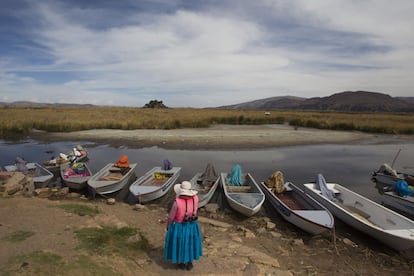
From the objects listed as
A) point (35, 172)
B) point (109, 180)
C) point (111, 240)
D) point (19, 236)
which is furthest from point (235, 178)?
point (35, 172)

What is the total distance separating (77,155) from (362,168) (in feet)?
73.2

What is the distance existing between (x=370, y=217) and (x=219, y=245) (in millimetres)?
6791

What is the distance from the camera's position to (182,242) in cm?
601

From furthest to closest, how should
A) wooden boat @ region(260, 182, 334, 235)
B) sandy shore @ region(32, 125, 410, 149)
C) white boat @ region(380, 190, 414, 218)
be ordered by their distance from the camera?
sandy shore @ region(32, 125, 410, 149), white boat @ region(380, 190, 414, 218), wooden boat @ region(260, 182, 334, 235)

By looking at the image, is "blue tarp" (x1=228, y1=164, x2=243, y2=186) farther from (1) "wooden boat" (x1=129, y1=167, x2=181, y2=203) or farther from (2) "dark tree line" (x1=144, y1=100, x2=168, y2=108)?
(2) "dark tree line" (x1=144, y1=100, x2=168, y2=108)

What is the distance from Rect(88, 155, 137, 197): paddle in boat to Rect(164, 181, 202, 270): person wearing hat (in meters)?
8.14

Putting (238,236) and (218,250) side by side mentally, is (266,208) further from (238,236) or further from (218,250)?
(218,250)

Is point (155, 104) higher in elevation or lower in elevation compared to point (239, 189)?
higher

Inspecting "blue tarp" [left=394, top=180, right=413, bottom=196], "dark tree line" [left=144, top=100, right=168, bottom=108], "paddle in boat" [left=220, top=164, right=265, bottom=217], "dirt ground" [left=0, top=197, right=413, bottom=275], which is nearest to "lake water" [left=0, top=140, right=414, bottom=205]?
"blue tarp" [left=394, top=180, right=413, bottom=196]

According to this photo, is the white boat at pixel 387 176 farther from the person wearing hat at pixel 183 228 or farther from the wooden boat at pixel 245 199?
the person wearing hat at pixel 183 228

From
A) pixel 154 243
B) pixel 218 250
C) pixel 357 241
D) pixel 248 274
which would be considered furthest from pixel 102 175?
pixel 357 241

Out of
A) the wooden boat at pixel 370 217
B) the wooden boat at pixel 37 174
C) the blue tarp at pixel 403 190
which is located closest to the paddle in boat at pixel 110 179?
the wooden boat at pixel 37 174

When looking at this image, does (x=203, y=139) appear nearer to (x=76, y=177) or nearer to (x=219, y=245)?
(x=76, y=177)

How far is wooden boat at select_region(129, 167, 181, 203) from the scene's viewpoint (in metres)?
12.4
